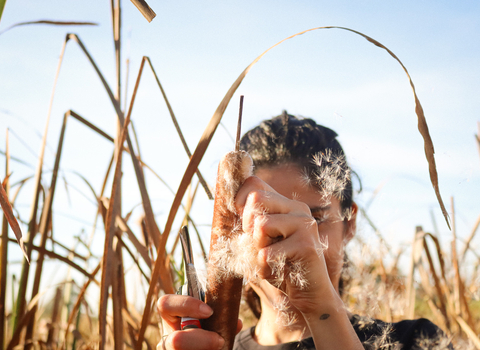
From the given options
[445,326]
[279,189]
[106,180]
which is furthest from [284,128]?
[445,326]

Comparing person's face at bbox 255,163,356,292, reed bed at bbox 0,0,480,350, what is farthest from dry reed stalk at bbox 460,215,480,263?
person's face at bbox 255,163,356,292

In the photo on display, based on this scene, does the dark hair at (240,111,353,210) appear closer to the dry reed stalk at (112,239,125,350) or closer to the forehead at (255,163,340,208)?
the forehead at (255,163,340,208)

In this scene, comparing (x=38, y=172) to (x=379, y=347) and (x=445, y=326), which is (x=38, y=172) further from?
A: (x=445, y=326)

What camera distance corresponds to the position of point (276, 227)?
29.3 inches

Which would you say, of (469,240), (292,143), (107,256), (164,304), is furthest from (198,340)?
(469,240)

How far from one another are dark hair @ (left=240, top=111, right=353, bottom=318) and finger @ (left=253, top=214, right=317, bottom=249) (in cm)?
73

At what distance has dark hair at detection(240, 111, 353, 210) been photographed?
5.45ft

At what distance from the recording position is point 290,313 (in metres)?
1.42

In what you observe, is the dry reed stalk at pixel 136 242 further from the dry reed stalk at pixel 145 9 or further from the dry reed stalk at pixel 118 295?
the dry reed stalk at pixel 145 9

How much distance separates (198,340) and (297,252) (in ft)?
0.91

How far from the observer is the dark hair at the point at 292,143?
1.65 meters

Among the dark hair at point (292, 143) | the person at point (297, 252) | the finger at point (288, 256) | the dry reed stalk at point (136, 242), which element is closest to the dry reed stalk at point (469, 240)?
the person at point (297, 252)

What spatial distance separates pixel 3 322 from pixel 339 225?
1.33 metres

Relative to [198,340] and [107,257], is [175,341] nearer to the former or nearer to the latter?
[198,340]
